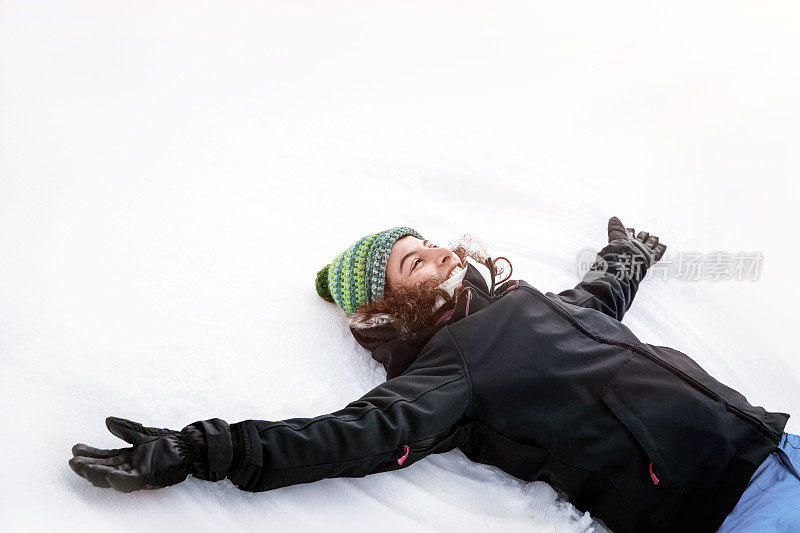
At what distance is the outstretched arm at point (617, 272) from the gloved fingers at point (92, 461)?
1083mm

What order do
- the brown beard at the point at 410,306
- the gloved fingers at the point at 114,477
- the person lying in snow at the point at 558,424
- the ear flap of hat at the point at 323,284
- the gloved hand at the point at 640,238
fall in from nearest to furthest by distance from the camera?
the gloved fingers at the point at 114,477 < the person lying in snow at the point at 558,424 < the brown beard at the point at 410,306 < the ear flap of hat at the point at 323,284 < the gloved hand at the point at 640,238

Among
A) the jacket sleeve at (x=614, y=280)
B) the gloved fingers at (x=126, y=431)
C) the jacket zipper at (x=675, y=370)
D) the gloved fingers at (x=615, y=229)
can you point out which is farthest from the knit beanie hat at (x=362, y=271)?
the gloved fingers at (x=615, y=229)

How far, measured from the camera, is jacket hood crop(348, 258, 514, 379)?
1389 millimetres

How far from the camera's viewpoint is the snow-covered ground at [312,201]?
1232mm

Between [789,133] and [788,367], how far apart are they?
42.2 inches

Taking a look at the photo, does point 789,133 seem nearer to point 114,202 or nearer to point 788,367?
point 788,367

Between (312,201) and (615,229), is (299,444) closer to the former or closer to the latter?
(312,201)

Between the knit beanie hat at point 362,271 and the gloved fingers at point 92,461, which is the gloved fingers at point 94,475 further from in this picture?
the knit beanie hat at point 362,271

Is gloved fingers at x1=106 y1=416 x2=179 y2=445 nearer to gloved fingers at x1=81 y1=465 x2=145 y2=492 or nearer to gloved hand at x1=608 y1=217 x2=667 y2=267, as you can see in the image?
gloved fingers at x1=81 y1=465 x2=145 y2=492

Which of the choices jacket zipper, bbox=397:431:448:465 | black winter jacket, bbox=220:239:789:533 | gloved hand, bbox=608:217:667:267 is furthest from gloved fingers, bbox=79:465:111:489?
gloved hand, bbox=608:217:667:267

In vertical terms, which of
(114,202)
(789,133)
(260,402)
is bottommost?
(260,402)

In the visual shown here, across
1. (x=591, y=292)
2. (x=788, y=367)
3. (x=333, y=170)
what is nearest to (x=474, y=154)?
(x=333, y=170)

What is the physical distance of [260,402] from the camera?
1.34m

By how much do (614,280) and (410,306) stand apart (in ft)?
2.18
